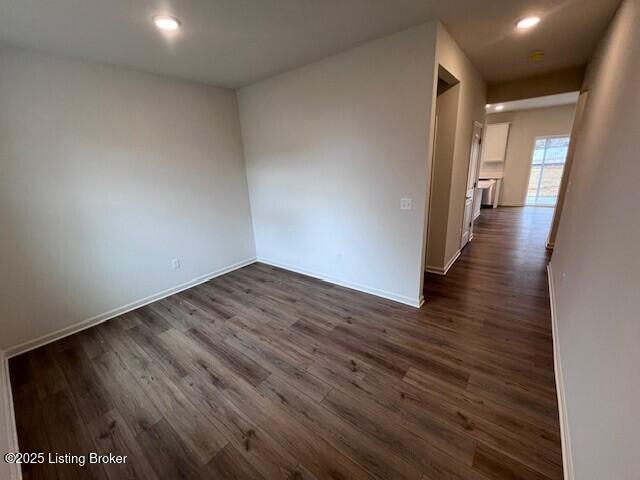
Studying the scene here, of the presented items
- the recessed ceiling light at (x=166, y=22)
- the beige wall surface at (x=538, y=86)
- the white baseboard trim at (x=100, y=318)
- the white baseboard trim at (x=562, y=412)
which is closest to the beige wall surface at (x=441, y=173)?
the white baseboard trim at (x=562, y=412)

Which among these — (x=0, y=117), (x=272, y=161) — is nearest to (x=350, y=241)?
(x=272, y=161)

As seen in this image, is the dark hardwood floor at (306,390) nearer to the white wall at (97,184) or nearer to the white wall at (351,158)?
the white wall at (97,184)

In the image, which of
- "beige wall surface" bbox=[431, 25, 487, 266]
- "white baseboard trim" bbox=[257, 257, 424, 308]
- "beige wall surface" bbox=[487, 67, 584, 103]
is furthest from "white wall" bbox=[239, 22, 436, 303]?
"beige wall surface" bbox=[487, 67, 584, 103]

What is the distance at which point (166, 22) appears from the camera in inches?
75.7

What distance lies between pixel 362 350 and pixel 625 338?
1.59 metres

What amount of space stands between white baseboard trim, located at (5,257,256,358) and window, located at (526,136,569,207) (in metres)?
9.17

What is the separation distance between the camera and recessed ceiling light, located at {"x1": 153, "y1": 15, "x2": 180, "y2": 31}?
6.15 feet

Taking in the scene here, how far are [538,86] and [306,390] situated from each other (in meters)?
5.04

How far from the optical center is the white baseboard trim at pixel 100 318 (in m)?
2.34

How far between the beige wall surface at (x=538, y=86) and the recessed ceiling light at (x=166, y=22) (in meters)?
4.42

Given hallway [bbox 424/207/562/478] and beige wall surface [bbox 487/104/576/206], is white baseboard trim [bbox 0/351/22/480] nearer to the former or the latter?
hallway [bbox 424/207/562/478]

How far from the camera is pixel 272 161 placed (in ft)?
11.8

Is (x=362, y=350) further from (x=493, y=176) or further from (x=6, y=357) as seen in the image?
(x=493, y=176)

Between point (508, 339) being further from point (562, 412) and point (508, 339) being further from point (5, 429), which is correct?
point (5, 429)
